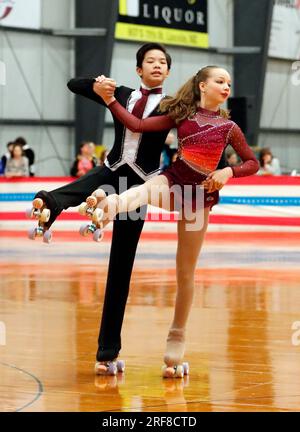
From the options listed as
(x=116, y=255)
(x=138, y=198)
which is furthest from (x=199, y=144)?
(x=116, y=255)

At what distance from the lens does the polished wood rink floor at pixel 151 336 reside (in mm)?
5746

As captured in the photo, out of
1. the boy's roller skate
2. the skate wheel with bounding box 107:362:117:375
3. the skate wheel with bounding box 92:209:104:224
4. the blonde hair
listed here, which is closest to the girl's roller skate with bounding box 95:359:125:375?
the skate wheel with bounding box 107:362:117:375

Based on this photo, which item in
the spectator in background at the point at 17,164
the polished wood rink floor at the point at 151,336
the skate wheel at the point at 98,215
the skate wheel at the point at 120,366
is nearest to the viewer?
the polished wood rink floor at the point at 151,336

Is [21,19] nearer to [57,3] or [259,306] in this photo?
[57,3]

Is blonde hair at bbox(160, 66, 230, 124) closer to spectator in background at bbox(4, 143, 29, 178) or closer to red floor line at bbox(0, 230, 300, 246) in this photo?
red floor line at bbox(0, 230, 300, 246)

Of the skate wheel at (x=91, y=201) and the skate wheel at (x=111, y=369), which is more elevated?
the skate wheel at (x=91, y=201)

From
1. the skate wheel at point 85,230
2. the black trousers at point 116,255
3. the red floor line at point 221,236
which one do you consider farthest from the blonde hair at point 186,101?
the red floor line at point 221,236

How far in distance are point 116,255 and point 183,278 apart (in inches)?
16.6

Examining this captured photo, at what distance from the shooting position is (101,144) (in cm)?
2556

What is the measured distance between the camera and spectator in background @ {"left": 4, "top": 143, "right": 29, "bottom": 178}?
19578mm

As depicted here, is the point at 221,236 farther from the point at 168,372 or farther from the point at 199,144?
the point at 199,144

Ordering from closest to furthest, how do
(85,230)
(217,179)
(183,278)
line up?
(85,230) → (217,179) → (183,278)

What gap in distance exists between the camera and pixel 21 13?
24.0 m

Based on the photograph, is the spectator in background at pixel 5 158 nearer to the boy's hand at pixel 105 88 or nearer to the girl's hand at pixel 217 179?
the boy's hand at pixel 105 88
